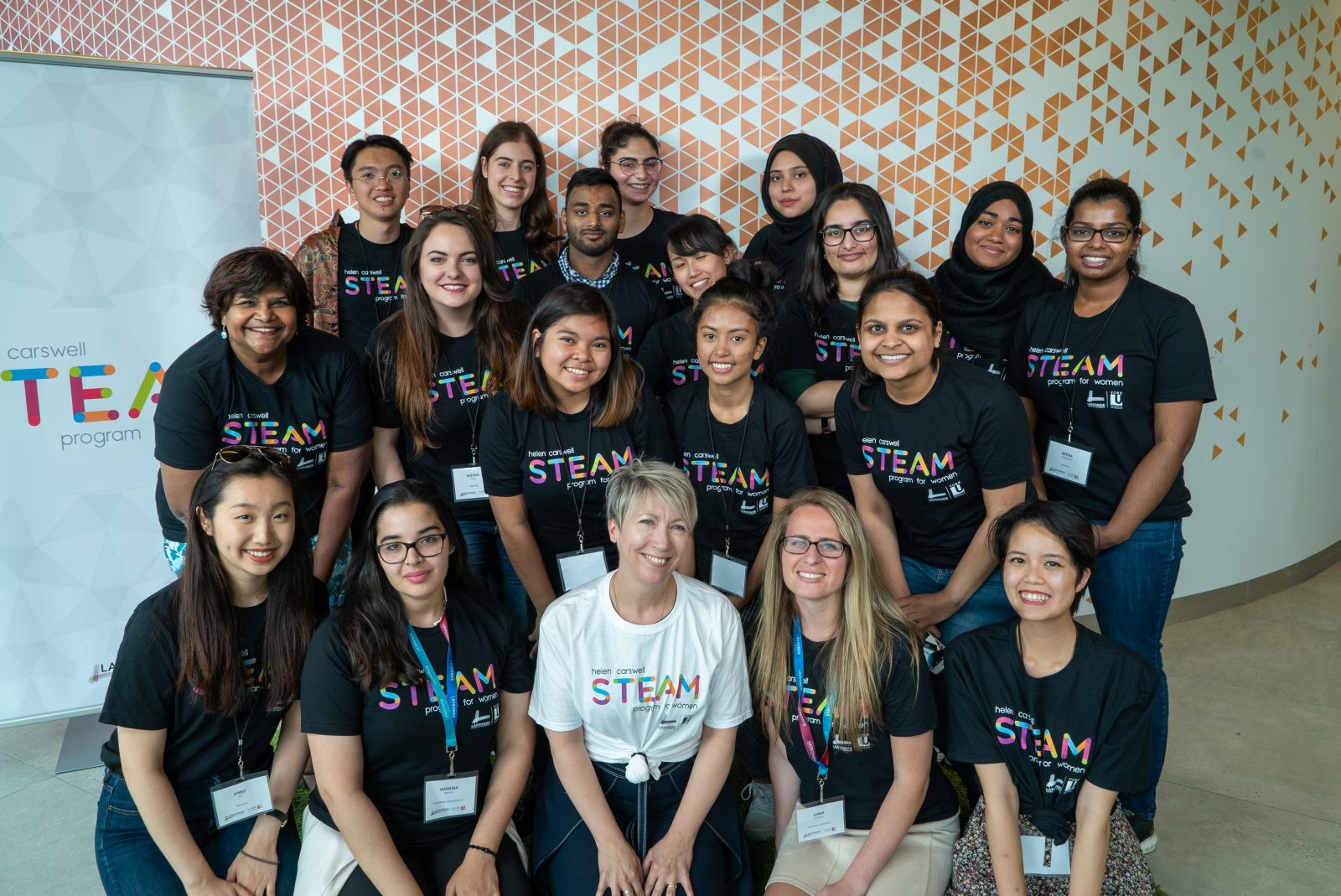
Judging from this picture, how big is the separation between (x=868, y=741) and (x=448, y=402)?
1.53 meters

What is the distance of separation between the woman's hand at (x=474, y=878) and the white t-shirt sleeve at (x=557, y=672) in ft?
1.05

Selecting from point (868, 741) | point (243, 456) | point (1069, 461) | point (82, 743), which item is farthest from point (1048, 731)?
point (82, 743)

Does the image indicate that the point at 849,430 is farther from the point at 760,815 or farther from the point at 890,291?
the point at 760,815

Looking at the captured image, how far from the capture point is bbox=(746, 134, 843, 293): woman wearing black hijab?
3.64 m

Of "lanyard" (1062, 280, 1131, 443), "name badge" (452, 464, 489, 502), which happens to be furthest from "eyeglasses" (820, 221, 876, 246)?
"name badge" (452, 464, 489, 502)

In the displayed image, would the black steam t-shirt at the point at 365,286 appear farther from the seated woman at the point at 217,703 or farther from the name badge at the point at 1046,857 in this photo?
the name badge at the point at 1046,857

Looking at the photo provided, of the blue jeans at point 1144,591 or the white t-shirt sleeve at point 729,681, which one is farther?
the blue jeans at point 1144,591

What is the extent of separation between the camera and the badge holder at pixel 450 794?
233 centimetres

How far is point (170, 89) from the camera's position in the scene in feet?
11.5

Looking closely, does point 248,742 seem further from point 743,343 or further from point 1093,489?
point 1093,489

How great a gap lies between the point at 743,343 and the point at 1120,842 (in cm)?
154

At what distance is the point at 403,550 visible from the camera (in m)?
2.29

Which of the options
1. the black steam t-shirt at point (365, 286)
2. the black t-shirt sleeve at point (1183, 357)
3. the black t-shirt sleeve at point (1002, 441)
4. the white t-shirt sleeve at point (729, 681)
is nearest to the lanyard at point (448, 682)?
the white t-shirt sleeve at point (729, 681)

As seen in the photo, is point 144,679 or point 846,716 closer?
point 144,679
